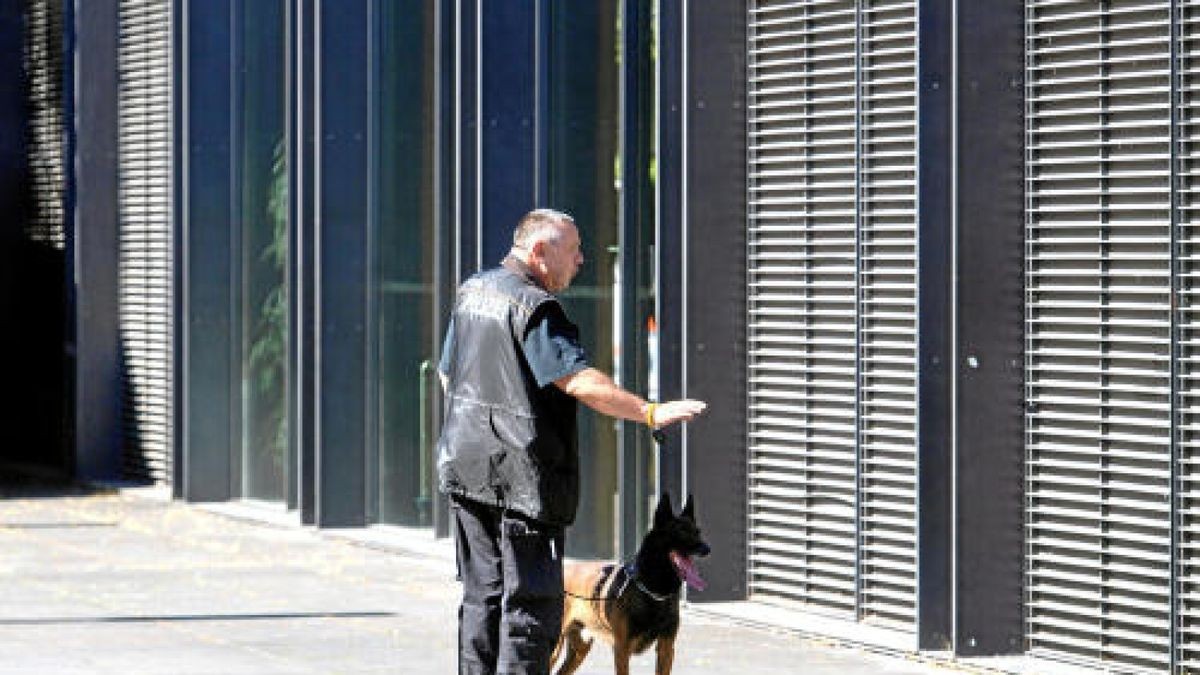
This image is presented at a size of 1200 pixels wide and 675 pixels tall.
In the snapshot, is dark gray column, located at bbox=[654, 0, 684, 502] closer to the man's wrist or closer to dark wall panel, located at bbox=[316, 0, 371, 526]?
A: dark wall panel, located at bbox=[316, 0, 371, 526]

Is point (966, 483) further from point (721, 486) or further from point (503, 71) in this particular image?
point (503, 71)

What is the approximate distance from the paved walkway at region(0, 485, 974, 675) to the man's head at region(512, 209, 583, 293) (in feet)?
10.1

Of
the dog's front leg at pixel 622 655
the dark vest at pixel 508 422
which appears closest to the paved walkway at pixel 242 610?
the dog's front leg at pixel 622 655

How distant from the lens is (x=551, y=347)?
9766 millimetres

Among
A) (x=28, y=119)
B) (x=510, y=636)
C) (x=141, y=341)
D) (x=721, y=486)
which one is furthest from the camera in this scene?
(x=28, y=119)

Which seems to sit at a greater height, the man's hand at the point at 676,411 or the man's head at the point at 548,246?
the man's head at the point at 548,246

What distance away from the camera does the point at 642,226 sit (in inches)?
637

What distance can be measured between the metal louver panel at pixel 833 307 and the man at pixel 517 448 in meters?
3.95

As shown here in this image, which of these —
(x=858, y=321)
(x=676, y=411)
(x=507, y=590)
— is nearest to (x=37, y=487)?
(x=858, y=321)

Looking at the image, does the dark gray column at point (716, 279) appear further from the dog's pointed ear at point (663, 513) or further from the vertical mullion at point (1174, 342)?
the dog's pointed ear at point (663, 513)

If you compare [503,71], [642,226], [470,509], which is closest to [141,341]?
[503,71]

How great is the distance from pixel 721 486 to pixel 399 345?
4918 mm

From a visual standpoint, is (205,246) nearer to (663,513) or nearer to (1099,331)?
(1099,331)

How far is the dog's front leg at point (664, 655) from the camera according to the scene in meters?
11.1
